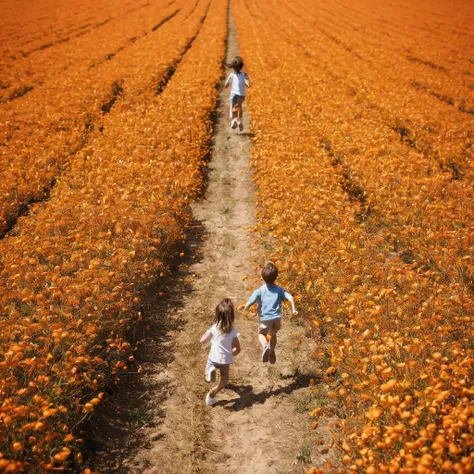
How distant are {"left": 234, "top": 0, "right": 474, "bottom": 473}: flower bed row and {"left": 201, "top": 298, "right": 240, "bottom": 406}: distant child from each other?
1.45 meters

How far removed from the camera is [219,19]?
41.8 m

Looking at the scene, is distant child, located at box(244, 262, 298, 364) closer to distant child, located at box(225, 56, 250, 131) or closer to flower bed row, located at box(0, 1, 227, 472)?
flower bed row, located at box(0, 1, 227, 472)

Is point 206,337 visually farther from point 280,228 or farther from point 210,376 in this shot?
point 280,228

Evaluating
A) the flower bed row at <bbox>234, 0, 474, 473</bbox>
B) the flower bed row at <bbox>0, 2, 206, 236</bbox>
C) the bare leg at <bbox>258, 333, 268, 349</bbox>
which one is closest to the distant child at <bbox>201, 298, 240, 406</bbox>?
the bare leg at <bbox>258, 333, 268, 349</bbox>

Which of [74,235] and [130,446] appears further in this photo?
[74,235]

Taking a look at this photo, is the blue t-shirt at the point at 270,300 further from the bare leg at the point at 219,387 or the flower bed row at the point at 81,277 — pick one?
the flower bed row at the point at 81,277

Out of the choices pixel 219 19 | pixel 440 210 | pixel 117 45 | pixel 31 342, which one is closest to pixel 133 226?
pixel 31 342

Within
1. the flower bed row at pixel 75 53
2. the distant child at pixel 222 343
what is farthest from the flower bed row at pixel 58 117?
the distant child at pixel 222 343

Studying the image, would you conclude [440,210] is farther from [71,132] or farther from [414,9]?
[414,9]

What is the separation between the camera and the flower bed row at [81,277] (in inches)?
190

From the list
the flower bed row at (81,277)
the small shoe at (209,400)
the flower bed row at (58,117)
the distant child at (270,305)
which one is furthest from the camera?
the flower bed row at (58,117)

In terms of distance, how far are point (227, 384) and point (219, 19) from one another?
42.7 metres

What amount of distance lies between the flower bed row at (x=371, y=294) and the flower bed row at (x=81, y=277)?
2.65 meters

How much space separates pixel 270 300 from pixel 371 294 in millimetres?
1706
